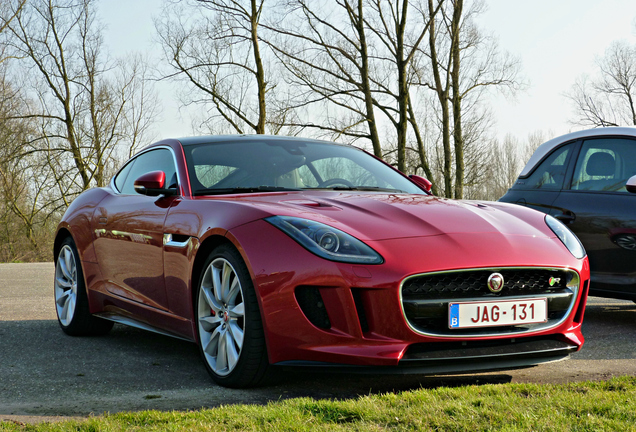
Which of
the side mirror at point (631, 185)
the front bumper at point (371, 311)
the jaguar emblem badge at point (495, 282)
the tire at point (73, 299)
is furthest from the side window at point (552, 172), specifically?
the tire at point (73, 299)

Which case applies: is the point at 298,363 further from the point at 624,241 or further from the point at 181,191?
the point at 624,241

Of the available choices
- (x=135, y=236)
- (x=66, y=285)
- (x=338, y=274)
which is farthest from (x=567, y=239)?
(x=66, y=285)

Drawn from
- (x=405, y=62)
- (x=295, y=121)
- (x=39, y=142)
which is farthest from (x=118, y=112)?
(x=405, y=62)

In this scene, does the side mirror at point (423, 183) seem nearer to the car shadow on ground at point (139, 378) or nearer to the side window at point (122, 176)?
the car shadow on ground at point (139, 378)

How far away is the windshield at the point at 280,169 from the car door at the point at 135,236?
24 cm

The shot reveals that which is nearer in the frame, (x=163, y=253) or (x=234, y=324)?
(x=234, y=324)

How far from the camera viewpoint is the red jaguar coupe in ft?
10.6

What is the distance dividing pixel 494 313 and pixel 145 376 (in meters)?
2.08

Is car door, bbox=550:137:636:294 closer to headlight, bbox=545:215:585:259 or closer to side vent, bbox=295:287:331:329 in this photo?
headlight, bbox=545:215:585:259

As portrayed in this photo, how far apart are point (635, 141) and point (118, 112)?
92.0ft

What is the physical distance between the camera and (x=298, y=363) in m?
3.33

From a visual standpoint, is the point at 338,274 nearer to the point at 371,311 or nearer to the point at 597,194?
the point at 371,311

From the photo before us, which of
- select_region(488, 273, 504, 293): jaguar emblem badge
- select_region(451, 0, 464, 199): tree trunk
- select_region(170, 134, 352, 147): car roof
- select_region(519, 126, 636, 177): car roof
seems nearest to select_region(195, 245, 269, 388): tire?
select_region(488, 273, 504, 293): jaguar emblem badge

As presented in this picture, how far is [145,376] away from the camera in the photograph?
412 cm
